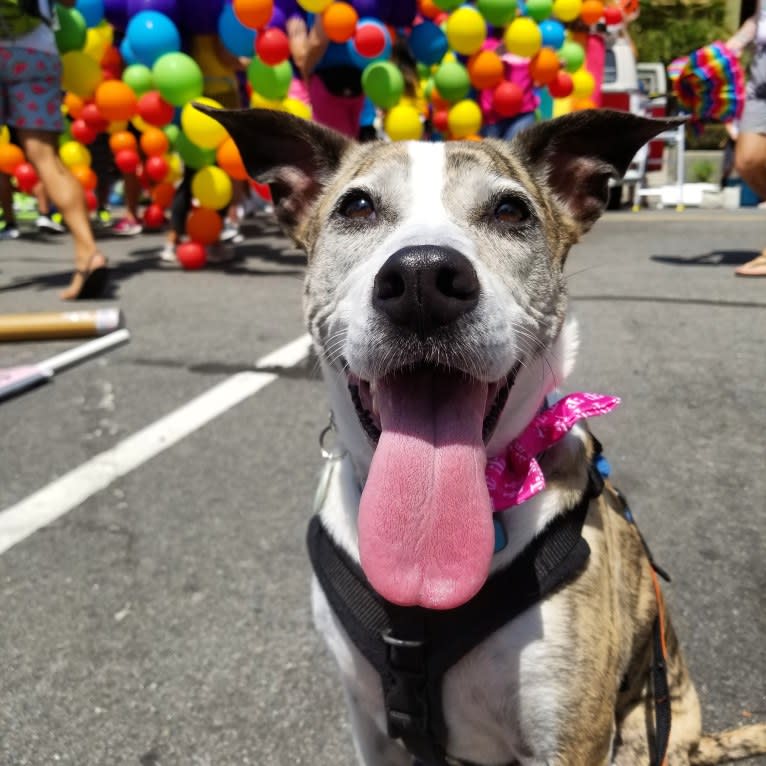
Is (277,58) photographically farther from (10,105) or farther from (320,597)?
(320,597)

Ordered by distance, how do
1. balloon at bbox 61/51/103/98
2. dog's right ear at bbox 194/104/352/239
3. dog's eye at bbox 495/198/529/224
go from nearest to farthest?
dog's eye at bbox 495/198/529/224, dog's right ear at bbox 194/104/352/239, balloon at bbox 61/51/103/98

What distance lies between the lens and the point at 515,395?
1.86 metres

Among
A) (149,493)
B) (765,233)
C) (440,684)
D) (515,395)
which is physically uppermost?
(515,395)

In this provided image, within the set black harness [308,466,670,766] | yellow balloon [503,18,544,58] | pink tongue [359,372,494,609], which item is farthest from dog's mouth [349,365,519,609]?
yellow balloon [503,18,544,58]

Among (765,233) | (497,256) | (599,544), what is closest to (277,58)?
(497,256)

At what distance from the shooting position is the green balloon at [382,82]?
7133 millimetres

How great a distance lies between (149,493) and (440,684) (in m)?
1.91

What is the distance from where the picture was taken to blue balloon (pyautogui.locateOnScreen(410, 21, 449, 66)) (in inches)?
320

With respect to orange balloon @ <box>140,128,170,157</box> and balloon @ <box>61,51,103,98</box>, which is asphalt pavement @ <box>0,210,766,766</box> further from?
orange balloon @ <box>140,128,170,157</box>

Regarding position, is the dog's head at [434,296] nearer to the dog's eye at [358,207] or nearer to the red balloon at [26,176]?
the dog's eye at [358,207]

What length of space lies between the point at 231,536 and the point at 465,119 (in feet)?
21.2

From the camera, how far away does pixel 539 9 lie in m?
8.39

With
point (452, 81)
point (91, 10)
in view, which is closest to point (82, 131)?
point (91, 10)

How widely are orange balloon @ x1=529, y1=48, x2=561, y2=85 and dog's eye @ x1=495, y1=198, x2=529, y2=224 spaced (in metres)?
7.19
